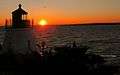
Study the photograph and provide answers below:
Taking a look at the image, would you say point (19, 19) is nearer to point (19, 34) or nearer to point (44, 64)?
point (19, 34)

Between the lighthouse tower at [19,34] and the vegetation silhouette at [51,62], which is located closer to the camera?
the lighthouse tower at [19,34]

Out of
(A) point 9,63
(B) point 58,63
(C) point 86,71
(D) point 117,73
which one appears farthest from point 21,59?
(D) point 117,73

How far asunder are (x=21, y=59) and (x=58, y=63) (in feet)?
11.6

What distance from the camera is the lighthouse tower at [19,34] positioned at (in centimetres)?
3569

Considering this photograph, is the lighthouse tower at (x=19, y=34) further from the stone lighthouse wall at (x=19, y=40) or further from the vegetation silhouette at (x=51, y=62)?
the vegetation silhouette at (x=51, y=62)

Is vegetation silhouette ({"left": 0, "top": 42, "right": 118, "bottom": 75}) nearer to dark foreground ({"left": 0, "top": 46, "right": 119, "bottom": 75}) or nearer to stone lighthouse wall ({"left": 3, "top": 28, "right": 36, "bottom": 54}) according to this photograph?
dark foreground ({"left": 0, "top": 46, "right": 119, "bottom": 75})

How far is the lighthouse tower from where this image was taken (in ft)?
117

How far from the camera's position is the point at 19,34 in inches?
1415

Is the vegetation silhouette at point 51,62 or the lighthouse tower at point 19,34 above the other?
the lighthouse tower at point 19,34

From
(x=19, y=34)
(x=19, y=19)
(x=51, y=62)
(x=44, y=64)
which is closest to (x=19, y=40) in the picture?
(x=19, y=34)

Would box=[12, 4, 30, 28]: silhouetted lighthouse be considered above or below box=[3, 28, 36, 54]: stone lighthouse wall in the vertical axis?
above

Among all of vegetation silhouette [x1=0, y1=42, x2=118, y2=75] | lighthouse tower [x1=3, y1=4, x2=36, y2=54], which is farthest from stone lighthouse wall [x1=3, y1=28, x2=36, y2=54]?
vegetation silhouette [x1=0, y1=42, x2=118, y2=75]

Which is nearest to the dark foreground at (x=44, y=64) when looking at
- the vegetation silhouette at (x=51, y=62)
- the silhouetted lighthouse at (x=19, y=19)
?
the vegetation silhouette at (x=51, y=62)

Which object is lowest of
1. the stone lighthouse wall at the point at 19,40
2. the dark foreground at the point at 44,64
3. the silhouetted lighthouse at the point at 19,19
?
the dark foreground at the point at 44,64
